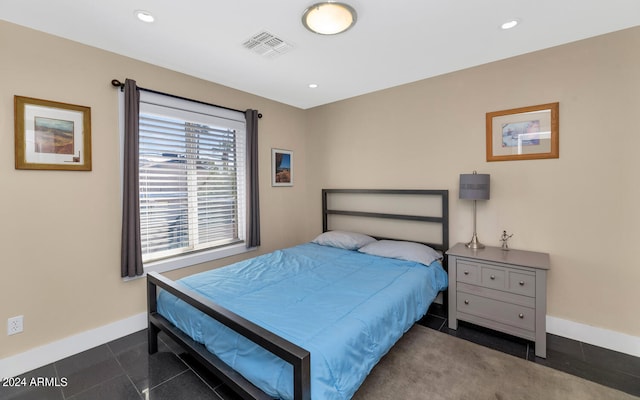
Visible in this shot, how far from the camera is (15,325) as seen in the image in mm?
2129

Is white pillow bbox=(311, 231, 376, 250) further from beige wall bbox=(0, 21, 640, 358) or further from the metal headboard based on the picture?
beige wall bbox=(0, 21, 640, 358)

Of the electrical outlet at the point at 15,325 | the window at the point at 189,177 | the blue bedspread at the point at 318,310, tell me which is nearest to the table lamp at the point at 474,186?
the blue bedspread at the point at 318,310

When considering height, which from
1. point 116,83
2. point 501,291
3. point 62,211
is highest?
point 116,83

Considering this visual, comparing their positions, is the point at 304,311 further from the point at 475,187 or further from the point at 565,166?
the point at 565,166

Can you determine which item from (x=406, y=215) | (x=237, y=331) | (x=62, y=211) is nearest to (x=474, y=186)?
(x=406, y=215)

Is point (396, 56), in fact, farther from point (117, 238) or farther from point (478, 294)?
point (117, 238)

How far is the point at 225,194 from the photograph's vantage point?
3518mm

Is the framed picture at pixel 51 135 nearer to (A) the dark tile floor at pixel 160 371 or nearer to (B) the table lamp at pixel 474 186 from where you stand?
(A) the dark tile floor at pixel 160 371

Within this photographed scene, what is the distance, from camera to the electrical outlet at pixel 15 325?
2107 mm

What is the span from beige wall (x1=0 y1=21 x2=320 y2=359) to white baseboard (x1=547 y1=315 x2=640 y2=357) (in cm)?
397

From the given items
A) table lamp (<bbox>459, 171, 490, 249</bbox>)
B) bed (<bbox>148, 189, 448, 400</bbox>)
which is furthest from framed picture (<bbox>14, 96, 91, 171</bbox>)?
table lamp (<bbox>459, 171, 490, 249</bbox>)

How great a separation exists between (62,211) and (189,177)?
1.12 metres

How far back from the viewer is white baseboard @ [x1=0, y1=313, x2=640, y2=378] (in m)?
2.13

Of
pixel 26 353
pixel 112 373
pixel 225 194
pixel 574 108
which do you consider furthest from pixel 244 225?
pixel 574 108
